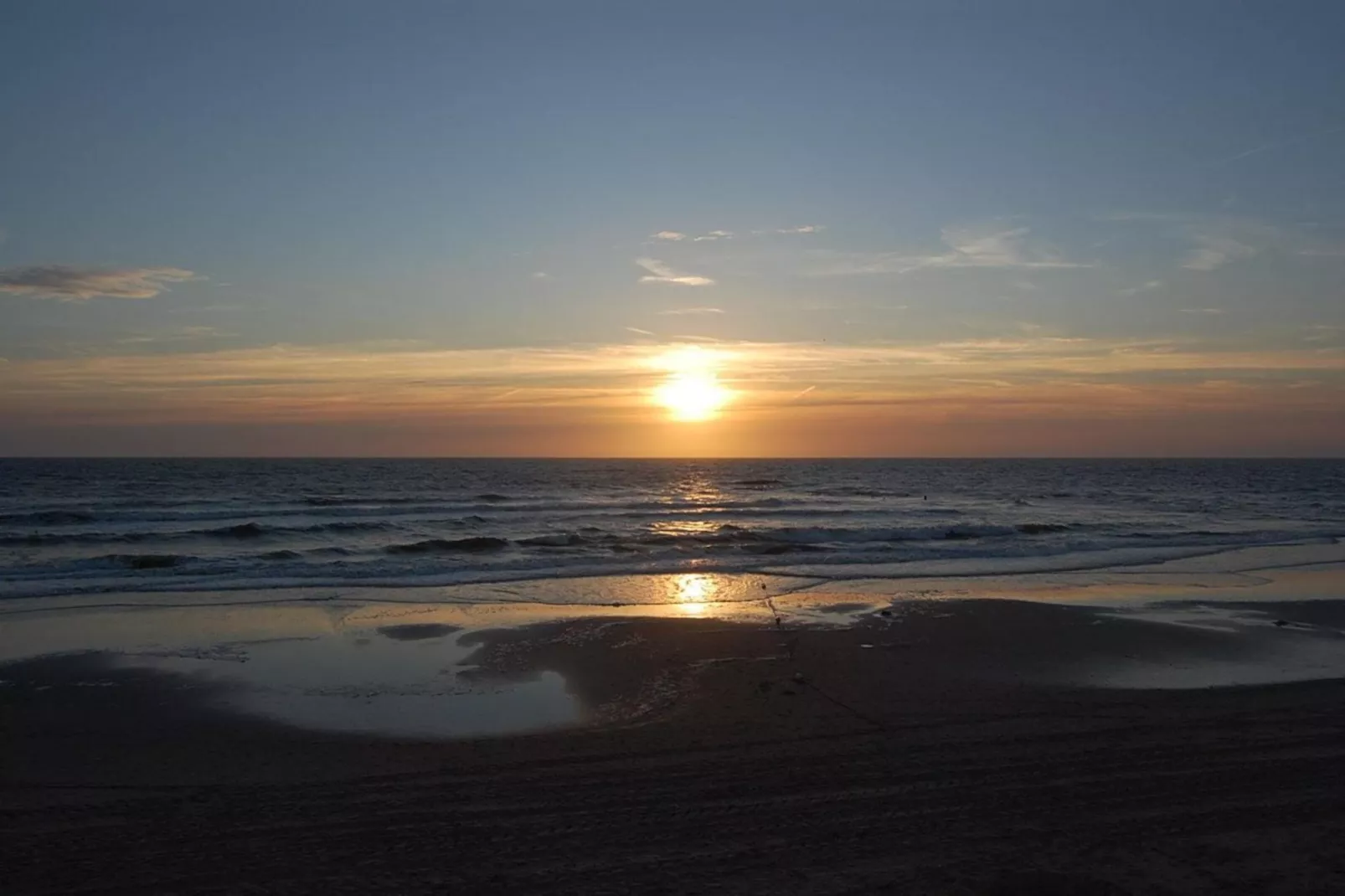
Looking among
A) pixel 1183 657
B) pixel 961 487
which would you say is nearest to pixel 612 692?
pixel 1183 657

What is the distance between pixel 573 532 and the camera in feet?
112

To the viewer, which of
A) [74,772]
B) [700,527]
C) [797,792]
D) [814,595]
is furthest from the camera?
[700,527]

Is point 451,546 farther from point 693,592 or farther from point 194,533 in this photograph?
point 693,592

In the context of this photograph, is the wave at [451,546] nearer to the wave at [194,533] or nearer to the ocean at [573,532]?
the ocean at [573,532]

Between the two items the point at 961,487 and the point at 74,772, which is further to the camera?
the point at 961,487

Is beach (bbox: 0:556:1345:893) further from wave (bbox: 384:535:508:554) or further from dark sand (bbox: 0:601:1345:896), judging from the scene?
wave (bbox: 384:535:508:554)

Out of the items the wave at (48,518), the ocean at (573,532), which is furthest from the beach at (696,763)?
the wave at (48,518)

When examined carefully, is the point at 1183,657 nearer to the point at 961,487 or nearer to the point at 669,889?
the point at 669,889

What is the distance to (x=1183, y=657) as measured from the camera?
505 inches

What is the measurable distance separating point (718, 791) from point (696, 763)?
778 mm

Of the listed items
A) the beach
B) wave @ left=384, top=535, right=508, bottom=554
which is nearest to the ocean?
wave @ left=384, top=535, right=508, bottom=554

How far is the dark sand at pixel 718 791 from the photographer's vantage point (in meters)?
6.07

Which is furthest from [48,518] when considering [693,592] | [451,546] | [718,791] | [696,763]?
[718,791]

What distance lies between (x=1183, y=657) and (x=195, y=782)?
39.3 ft
